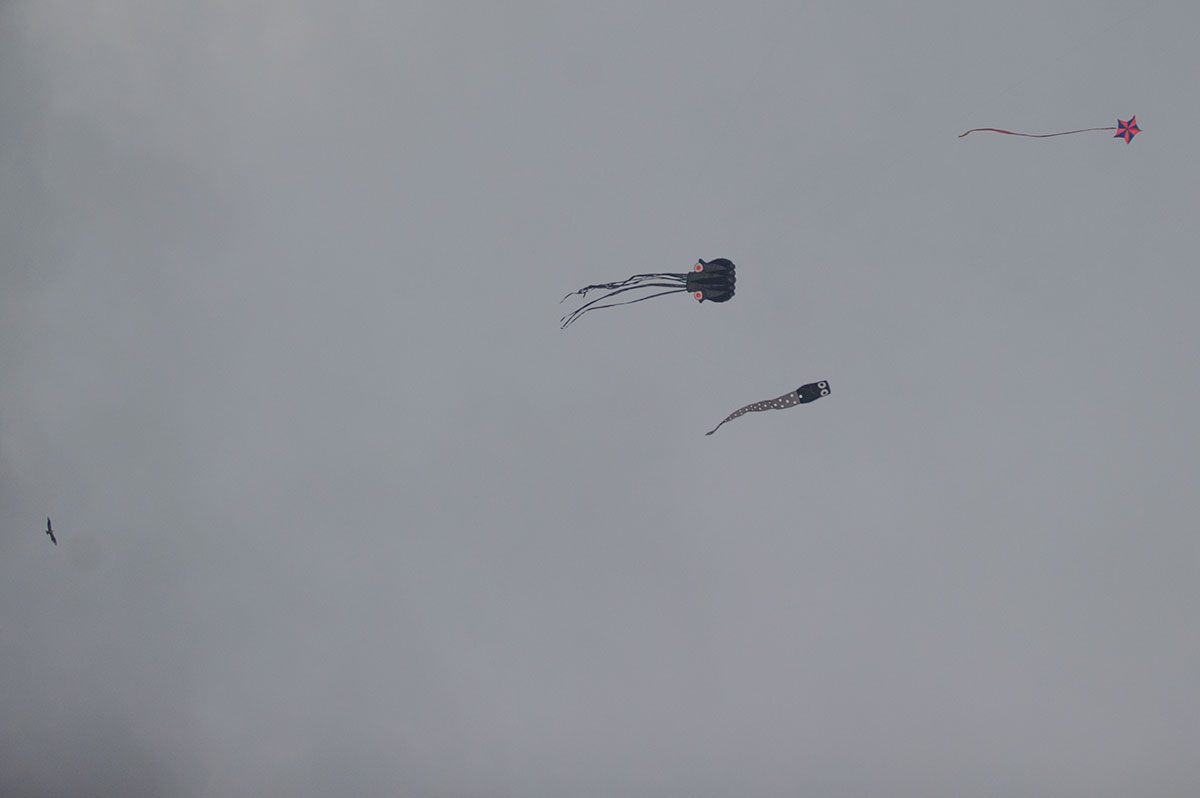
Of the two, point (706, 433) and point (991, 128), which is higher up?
point (991, 128)

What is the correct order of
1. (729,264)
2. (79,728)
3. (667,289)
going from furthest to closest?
(79,728), (667,289), (729,264)

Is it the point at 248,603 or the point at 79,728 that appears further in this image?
the point at 79,728

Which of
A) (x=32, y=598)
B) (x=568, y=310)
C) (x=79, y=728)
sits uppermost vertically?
(x=568, y=310)

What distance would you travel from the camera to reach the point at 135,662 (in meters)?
35.7

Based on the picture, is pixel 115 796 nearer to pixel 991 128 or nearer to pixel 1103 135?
pixel 991 128

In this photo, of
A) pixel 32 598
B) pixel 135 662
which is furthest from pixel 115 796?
pixel 32 598

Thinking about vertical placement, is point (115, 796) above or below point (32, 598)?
below

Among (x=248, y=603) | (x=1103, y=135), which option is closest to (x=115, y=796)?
(x=248, y=603)

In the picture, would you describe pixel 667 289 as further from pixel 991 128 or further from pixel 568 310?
pixel 991 128

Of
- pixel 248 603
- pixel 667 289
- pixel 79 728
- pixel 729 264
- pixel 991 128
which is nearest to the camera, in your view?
pixel 729 264

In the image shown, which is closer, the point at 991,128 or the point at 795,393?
the point at 795,393

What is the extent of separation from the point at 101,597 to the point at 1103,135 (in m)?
48.9

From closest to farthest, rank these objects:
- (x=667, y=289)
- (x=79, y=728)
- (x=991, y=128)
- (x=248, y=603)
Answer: (x=991, y=128) → (x=667, y=289) → (x=248, y=603) → (x=79, y=728)

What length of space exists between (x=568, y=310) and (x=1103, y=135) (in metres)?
21.3
